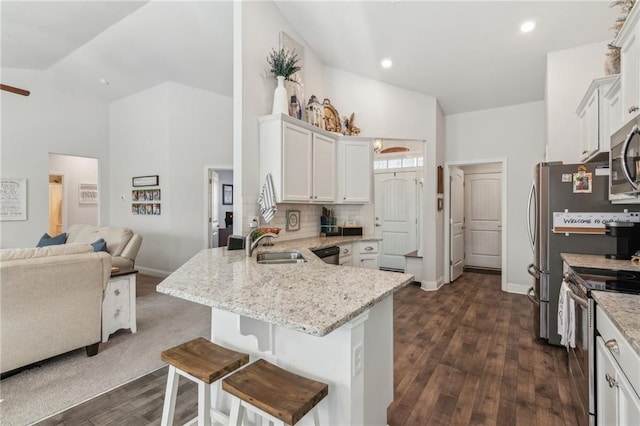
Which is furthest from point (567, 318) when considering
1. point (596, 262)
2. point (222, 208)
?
point (222, 208)

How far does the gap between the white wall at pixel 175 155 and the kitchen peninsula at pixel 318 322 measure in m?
4.12

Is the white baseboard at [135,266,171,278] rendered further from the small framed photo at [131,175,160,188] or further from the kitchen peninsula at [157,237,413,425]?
the kitchen peninsula at [157,237,413,425]

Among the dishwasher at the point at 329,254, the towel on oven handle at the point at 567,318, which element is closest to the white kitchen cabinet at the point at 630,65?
the towel on oven handle at the point at 567,318

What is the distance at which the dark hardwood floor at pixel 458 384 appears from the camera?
192 centimetres

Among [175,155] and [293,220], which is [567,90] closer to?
[293,220]

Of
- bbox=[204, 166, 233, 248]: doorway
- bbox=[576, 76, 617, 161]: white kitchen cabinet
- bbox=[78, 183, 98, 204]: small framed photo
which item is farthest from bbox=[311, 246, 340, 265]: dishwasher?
bbox=[78, 183, 98, 204]: small framed photo

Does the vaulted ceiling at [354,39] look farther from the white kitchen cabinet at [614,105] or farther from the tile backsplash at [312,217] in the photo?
the tile backsplash at [312,217]

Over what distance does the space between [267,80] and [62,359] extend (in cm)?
330

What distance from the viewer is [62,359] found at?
2.66 m

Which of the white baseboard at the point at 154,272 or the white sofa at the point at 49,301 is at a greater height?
the white sofa at the point at 49,301

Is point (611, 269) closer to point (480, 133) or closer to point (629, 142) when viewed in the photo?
point (629, 142)

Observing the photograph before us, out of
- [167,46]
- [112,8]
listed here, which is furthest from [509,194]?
[112,8]

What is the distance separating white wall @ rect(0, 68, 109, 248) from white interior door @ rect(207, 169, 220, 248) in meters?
2.50

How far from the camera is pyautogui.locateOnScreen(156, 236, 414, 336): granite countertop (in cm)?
104
